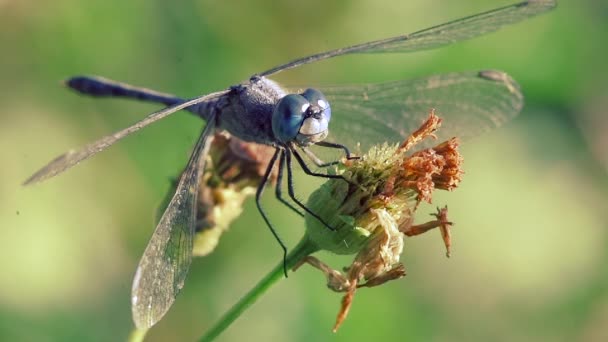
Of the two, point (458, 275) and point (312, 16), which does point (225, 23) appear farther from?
point (458, 275)

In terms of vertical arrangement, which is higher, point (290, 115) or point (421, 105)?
point (290, 115)

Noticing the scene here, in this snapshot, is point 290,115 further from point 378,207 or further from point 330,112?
point 378,207

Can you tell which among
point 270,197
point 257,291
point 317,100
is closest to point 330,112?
point 317,100

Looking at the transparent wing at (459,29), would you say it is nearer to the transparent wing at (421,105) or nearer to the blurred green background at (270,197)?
the transparent wing at (421,105)

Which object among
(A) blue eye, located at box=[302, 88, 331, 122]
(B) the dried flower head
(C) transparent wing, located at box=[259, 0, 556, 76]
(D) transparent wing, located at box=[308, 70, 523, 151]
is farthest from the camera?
(D) transparent wing, located at box=[308, 70, 523, 151]

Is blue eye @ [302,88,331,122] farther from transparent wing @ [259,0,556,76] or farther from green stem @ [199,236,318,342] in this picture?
green stem @ [199,236,318,342]

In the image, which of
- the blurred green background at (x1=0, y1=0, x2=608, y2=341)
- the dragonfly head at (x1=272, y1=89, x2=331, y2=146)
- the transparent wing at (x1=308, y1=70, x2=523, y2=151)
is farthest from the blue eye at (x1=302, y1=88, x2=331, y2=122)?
the blurred green background at (x1=0, y1=0, x2=608, y2=341)

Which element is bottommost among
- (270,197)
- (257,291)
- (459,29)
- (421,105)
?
(270,197)
